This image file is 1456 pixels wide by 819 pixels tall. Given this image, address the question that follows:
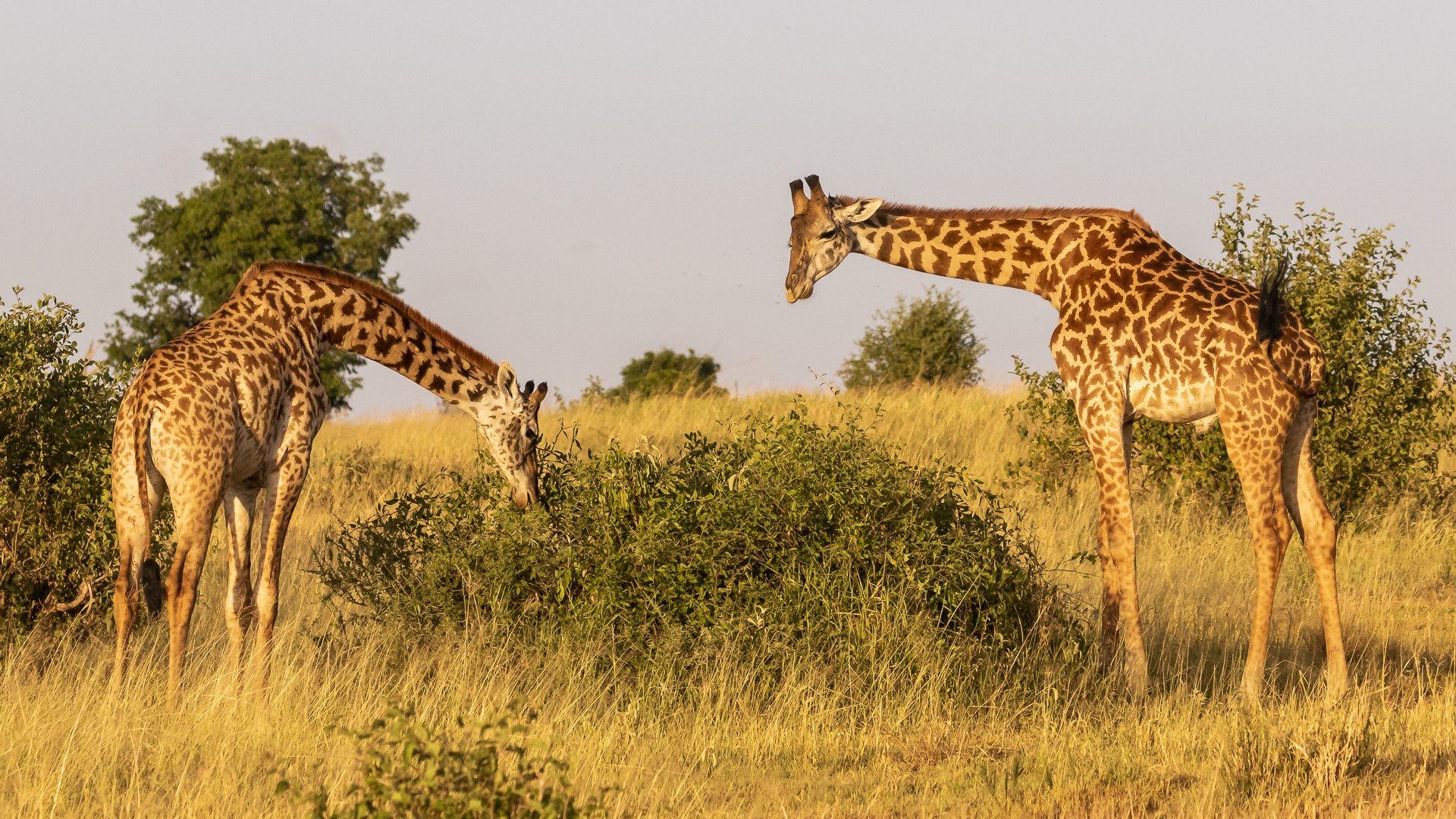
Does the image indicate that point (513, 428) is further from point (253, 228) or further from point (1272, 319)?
point (253, 228)

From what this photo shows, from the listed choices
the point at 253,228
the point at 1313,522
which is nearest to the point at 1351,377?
the point at 1313,522

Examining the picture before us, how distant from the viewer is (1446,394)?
38.6 feet

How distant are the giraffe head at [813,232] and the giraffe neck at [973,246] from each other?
0.59 feet

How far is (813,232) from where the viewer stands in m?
7.73

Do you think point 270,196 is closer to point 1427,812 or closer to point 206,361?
point 206,361

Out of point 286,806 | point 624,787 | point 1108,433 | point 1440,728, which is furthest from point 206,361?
point 1440,728

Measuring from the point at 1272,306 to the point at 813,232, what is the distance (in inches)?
103

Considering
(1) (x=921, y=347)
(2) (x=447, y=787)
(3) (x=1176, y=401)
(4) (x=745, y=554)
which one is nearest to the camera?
(2) (x=447, y=787)

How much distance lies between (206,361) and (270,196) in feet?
77.7

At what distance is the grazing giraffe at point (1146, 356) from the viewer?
693 cm

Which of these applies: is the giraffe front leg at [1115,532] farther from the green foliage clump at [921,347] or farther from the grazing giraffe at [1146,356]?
the green foliage clump at [921,347]

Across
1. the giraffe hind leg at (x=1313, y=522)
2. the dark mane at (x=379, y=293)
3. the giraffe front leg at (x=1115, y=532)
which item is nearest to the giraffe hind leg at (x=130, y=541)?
the dark mane at (x=379, y=293)

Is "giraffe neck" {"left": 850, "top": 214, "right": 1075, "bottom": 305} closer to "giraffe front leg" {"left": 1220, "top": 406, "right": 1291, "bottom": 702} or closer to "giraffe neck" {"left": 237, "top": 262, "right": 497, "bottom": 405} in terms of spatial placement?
"giraffe front leg" {"left": 1220, "top": 406, "right": 1291, "bottom": 702}

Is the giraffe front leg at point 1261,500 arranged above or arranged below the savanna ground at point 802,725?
above
